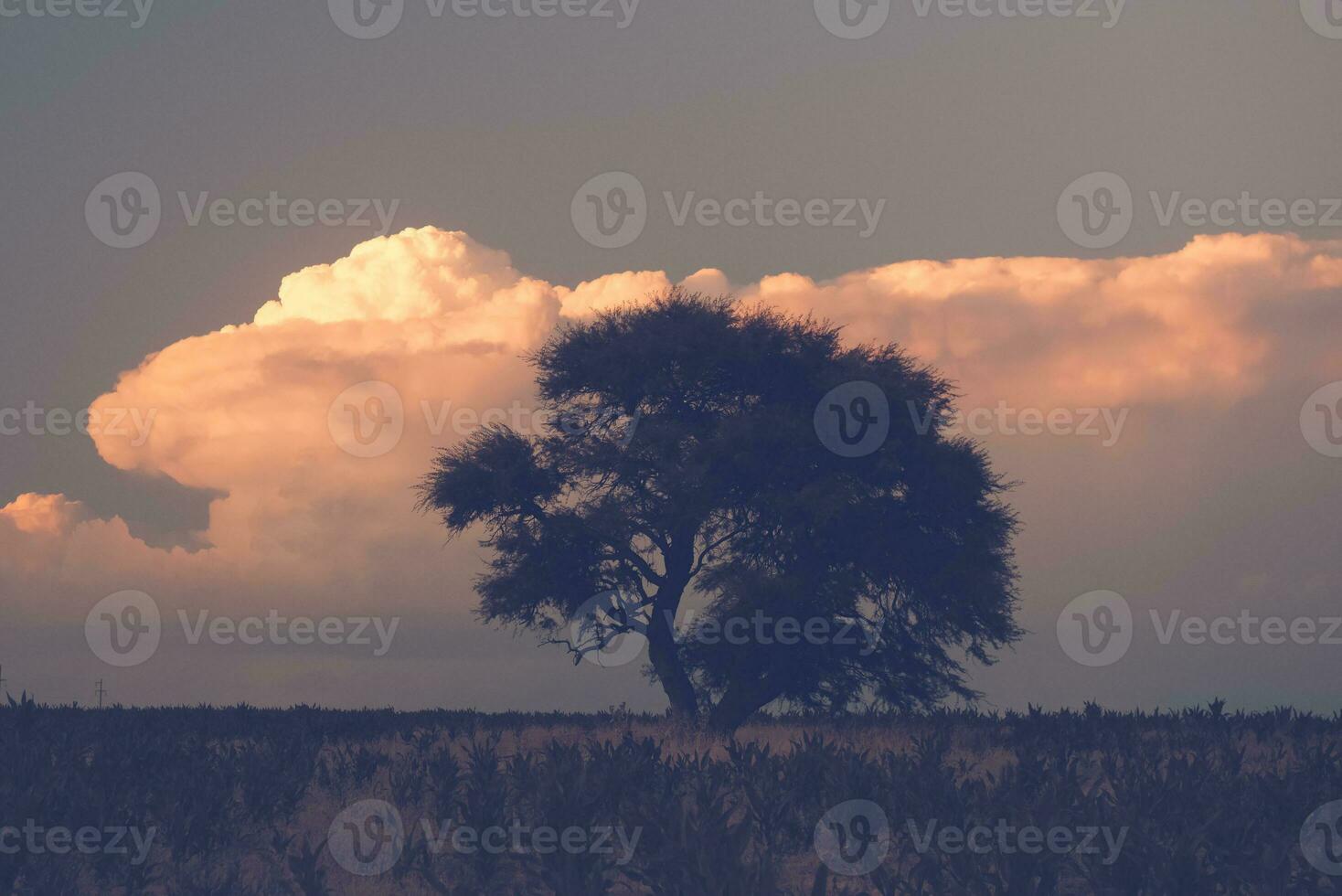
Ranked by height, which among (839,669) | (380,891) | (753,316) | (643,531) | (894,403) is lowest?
(380,891)

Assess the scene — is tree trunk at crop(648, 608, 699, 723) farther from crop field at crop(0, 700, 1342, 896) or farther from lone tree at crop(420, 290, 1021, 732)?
crop field at crop(0, 700, 1342, 896)

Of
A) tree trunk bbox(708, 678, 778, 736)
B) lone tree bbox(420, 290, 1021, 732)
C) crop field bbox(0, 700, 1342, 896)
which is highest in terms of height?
lone tree bbox(420, 290, 1021, 732)

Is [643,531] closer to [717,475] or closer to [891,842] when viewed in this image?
[717,475]

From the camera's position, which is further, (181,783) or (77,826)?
(181,783)

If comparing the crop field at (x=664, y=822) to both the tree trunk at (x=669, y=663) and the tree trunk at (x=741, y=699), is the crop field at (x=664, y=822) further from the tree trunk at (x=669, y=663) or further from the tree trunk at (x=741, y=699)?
the tree trunk at (x=669, y=663)

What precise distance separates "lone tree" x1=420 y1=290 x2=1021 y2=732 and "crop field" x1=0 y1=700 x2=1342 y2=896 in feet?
33.4

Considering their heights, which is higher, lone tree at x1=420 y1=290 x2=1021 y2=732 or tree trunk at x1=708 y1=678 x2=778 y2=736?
lone tree at x1=420 y1=290 x2=1021 y2=732

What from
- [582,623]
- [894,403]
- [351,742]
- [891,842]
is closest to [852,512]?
[894,403]

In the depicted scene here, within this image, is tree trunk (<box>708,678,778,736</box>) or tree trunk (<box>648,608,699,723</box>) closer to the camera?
tree trunk (<box>708,678,778,736</box>)

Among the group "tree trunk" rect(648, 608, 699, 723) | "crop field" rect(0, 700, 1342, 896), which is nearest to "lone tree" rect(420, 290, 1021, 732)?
"tree trunk" rect(648, 608, 699, 723)

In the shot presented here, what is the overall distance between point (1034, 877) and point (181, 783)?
8547mm

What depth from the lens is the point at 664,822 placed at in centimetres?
1062

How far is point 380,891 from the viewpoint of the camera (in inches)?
404

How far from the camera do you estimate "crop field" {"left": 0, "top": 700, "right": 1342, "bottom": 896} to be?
9.78 meters
